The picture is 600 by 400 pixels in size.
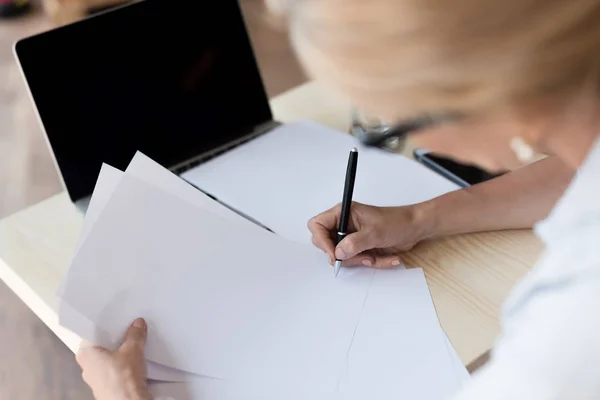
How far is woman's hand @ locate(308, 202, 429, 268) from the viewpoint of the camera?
0.81 meters

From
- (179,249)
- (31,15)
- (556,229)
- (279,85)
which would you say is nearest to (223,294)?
(179,249)

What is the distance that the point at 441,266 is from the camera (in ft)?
2.71

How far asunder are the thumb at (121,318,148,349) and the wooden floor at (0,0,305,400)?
1.14 ft

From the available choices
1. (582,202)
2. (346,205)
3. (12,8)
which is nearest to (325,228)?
(346,205)

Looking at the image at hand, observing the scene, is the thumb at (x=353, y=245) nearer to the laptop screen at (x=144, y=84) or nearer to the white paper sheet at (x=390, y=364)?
the white paper sheet at (x=390, y=364)

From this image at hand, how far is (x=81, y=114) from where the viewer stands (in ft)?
2.96

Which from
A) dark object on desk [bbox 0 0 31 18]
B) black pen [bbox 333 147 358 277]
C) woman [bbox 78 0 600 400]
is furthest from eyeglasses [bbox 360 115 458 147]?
dark object on desk [bbox 0 0 31 18]

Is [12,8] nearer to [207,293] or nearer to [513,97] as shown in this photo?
[207,293]

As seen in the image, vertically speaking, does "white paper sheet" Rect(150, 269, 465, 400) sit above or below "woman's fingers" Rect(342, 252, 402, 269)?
below

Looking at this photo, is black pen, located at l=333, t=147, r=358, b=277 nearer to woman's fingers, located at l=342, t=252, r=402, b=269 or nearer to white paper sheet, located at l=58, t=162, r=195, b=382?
woman's fingers, located at l=342, t=252, r=402, b=269

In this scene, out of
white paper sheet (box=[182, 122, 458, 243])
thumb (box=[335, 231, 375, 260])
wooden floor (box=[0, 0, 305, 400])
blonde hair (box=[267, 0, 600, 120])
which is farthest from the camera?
wooden floor (box=[0, 0, 305, 400])

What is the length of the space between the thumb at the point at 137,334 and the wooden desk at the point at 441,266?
0.09 m

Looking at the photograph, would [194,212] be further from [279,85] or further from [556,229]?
[279,85]

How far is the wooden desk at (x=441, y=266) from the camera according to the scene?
0.75 m
